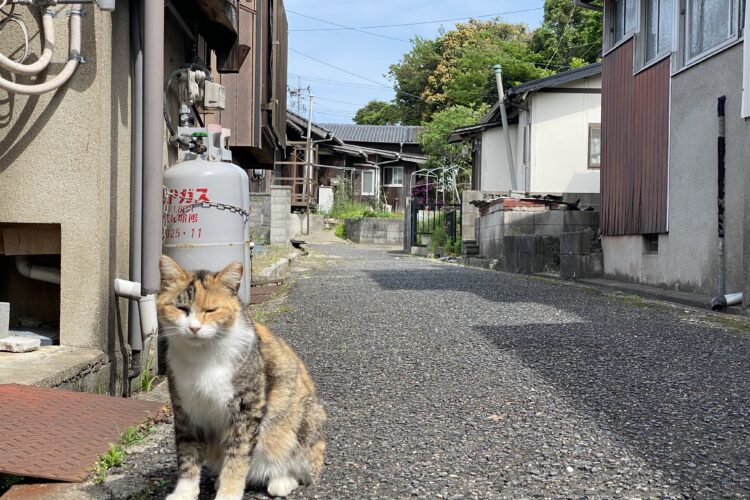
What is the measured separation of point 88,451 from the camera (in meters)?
3.01

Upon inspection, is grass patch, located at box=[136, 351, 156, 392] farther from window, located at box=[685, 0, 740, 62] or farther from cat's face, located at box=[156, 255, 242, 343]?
window, located at box=[685, 0, 740, 62]

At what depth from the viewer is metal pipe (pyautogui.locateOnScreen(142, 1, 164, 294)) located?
4.21 m

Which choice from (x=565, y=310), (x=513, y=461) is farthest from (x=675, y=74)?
(x=513, y=461)

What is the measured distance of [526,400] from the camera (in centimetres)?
408

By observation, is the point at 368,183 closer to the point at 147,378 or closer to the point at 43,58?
the point at 147,378

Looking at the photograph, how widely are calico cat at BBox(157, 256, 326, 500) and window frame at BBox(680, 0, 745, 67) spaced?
7556mm

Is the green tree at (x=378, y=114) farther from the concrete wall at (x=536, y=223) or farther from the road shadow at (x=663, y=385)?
the road shadow at (x=663, y=385)

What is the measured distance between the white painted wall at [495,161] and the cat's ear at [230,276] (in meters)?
20.1

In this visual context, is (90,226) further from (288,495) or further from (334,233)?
(334,233)

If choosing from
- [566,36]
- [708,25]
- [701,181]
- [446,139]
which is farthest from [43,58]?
[566,36]

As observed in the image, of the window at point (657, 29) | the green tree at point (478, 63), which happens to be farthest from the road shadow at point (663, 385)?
the green tree at point (478, 63)

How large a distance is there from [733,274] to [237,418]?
7.27 metres

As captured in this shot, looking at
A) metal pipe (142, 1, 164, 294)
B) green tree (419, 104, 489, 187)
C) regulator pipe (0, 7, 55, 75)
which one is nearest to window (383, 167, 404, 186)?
green tree (419, 104, 489, 187)

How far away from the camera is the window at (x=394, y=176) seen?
3625 centimetres
